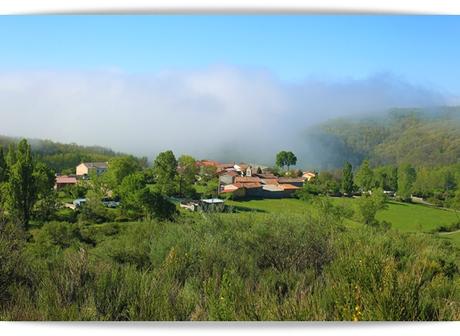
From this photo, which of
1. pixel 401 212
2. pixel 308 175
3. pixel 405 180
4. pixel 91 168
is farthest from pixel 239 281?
pixel 401 212

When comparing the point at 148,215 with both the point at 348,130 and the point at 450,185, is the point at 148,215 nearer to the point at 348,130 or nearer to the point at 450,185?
the point at 348,130

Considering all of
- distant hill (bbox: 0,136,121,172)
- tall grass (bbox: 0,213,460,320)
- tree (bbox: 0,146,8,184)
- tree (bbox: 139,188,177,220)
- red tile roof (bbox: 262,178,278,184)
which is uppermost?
distant hill (bbox: 0,136,121,172)

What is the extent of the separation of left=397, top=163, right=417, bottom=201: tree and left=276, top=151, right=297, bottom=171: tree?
2007mm

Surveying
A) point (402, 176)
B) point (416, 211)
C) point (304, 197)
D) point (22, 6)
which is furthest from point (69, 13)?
point (416, 211)

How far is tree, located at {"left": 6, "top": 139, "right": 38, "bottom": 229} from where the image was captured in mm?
7865

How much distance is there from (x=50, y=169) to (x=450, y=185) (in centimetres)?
700

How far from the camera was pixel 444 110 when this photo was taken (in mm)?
7566

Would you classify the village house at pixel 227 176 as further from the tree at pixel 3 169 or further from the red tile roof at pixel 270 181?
the tree at pixel 3 169

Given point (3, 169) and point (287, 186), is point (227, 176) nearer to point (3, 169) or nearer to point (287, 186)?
point (287, 186)

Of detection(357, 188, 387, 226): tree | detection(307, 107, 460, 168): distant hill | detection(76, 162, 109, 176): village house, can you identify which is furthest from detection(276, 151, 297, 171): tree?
detection(76, 162, 109, 176): village house

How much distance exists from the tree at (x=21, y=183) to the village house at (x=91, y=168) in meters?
0.82

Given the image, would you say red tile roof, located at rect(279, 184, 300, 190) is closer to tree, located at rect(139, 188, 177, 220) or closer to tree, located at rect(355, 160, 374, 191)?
tree, located at rect(355, 160, 374, 191)

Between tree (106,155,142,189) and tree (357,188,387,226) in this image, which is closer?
tree (106,155,142,189)

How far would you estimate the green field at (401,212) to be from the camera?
8062mm
